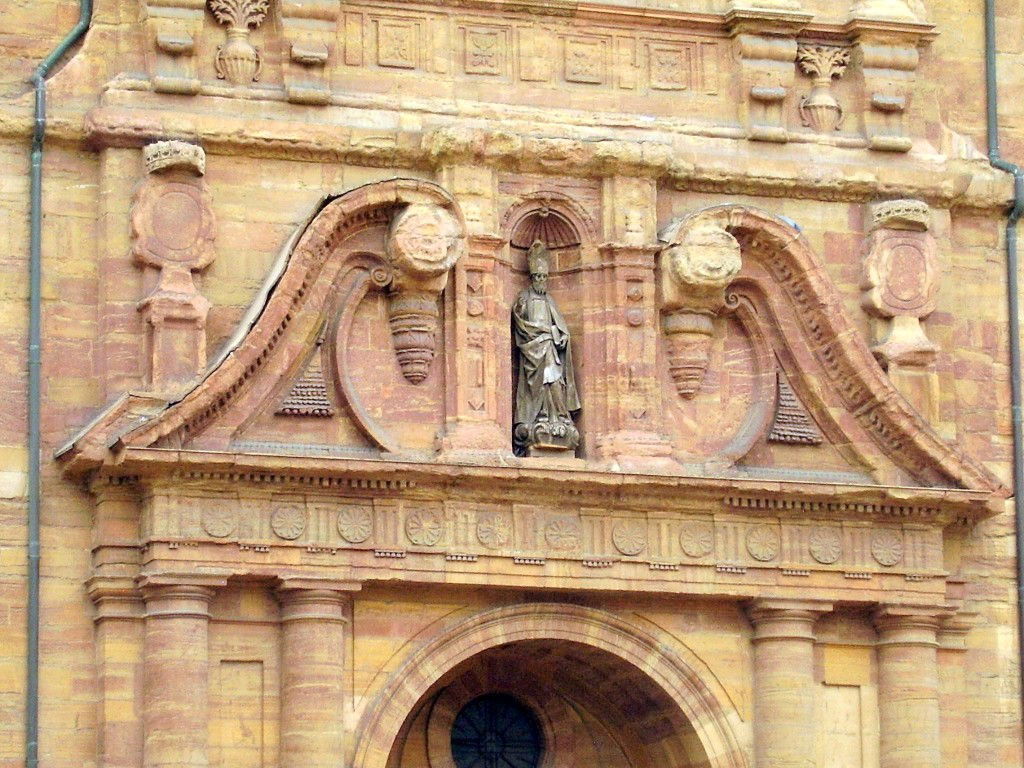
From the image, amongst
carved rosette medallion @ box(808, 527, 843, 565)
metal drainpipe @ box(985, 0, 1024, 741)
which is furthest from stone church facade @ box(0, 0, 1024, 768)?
metal drainpipe @ box(985, 0, 1024, 741)

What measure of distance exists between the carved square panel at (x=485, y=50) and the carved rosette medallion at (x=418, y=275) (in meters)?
1.59

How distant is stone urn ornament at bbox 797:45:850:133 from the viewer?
31.2 metres

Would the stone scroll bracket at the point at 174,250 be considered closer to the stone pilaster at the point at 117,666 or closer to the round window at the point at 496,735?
the stone pilaster at the point at 117,666

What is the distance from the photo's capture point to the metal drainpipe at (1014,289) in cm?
3119

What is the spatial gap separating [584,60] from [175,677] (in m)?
6.42

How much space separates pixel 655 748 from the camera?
30.8m

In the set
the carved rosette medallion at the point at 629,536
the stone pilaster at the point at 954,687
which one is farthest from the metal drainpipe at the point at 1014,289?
the carved rosette medallion at the point at 629,536

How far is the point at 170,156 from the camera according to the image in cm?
2898

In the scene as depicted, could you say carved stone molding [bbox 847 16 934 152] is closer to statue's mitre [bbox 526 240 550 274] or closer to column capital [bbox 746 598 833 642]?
statue's mitre [bbox 526 240 550 274]

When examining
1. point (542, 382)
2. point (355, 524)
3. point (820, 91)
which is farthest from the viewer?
point (820, 91)

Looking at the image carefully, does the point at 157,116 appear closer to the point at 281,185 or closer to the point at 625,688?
the point at 281,185

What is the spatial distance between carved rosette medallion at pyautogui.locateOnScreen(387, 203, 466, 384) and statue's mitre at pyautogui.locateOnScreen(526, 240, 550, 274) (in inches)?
32.4

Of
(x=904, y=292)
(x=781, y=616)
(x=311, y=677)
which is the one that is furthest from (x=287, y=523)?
(x=904, y=292)

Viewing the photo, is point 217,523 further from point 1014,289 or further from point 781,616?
point 1014,289
